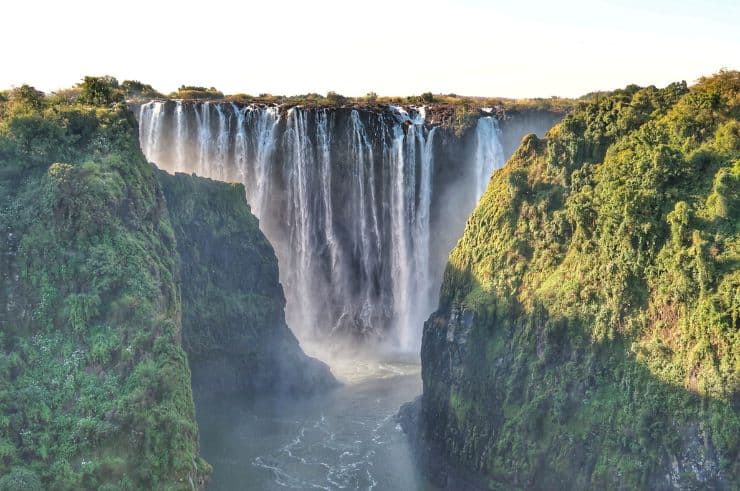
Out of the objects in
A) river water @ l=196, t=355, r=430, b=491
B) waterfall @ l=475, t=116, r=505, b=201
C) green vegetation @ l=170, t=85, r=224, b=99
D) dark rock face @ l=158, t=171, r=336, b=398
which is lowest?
river water @ l=196, t=355, r=430, b=491

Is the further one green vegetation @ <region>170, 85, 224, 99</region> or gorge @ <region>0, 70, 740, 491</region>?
green vegetation @ <region>170, 85, 224, 99</region>

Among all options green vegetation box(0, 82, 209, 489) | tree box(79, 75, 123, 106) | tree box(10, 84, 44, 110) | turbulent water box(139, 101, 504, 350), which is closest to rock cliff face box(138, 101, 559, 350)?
turbulent water box(139, 101, 504, 350)

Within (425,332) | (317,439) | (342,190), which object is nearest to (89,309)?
(317,439)

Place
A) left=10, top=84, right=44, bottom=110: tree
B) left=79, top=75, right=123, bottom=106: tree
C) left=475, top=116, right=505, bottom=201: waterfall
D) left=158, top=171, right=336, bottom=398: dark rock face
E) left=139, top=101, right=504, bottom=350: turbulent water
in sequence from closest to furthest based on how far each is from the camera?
left=10, top=84, right=44, bottom=110: tree < left=79, top=75, right=123, bottom=106: tree < left=158, top=171, right=336, bottom=398: dark rock face < left=139, top=101, right=504, bottom=350: turbulent water < left=475, top=116, right=505, bottom=201: waterfall

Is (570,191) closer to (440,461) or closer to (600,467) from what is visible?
(600,467)

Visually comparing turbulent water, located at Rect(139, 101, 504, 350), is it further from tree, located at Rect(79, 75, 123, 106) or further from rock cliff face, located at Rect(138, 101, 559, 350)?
tree, located at Rect(79, 75, 123, 106)
